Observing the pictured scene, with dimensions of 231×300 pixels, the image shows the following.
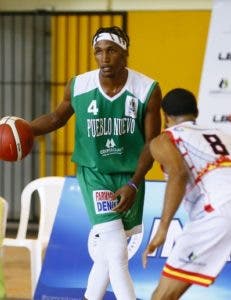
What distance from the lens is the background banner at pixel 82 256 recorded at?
14.4 feet

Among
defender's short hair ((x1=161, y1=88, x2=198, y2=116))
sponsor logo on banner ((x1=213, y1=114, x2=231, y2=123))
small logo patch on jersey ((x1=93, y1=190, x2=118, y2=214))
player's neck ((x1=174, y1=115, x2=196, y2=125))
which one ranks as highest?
defender's short hair ((x1=161, y1=88, x2=198, y2=116))

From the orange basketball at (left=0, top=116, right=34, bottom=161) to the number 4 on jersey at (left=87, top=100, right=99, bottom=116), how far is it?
Answer: 31 cm

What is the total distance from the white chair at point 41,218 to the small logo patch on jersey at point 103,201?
1086 millimetres

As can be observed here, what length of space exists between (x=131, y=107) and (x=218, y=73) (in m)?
2.56

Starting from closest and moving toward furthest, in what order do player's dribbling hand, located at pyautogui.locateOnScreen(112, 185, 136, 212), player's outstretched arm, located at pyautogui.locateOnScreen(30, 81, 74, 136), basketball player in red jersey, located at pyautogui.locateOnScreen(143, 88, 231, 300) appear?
basketball player in red jersey, located at pyautogui.locateOnScreen(143, 88, 231, 300) < player's dribbling hand, located at pyautogui.locateOnScreen(112, 185, 136, 212) < player's outstretched arm, located at pyautogui.locateOnScreen(30, 81, 74, 136)

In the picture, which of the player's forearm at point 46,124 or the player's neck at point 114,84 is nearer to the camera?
the player's neck at point 114,84

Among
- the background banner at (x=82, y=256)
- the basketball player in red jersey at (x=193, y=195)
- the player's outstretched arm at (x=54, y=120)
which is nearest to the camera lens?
the basketball player in red jersey at (x=193, y=195)

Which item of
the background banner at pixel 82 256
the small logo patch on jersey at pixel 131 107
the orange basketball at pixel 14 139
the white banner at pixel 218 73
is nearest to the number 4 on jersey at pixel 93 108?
the small logo patch on jersey at pixel 131 107

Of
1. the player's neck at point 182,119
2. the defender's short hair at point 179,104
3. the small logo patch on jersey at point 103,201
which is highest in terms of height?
the defender's short hair at point 179,104

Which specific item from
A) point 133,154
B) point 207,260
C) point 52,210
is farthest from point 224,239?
point 52,210

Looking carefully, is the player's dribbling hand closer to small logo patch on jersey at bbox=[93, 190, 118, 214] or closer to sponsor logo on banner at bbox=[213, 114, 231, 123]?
small logo patch on jersey at bbox=[93, 190, 118, 214]

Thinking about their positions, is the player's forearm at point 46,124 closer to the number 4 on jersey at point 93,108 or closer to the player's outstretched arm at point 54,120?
the player's outstretched arm at point 54,120

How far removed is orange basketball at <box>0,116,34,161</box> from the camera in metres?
3.61

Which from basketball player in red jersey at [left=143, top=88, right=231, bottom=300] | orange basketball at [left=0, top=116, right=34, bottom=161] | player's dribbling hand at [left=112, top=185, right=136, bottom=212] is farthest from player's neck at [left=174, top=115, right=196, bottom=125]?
orange basketball at [left=0, top=116, right=34, bottom=161]
